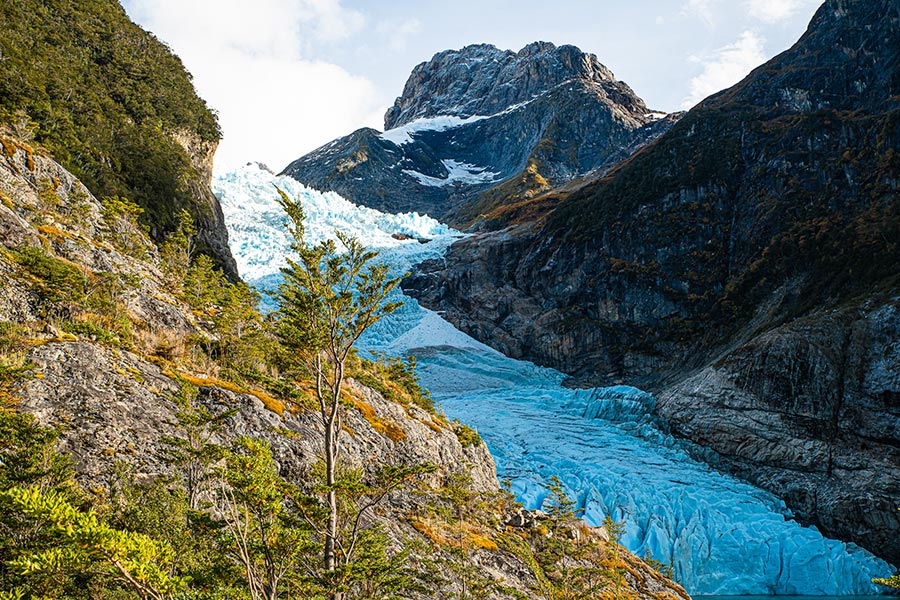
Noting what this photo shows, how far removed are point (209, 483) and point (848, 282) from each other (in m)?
53.3

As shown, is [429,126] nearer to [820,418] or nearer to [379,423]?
[820,418]

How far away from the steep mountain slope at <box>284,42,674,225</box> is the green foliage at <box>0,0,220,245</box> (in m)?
96.8

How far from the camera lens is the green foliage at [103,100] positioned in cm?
2289

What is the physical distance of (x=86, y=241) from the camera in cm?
1514

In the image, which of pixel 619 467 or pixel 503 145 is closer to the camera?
pixel 619 467

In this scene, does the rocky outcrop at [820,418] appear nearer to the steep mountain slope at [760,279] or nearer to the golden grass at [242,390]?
the steep mountain slope at [760,279]

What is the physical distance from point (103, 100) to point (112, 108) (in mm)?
671

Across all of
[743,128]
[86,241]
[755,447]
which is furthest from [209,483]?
[743,128]

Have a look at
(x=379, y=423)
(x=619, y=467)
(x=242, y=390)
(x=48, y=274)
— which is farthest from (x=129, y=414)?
(x=619, y=467)

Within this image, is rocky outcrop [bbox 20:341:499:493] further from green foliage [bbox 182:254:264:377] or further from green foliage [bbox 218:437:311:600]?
green foliage [bbox 218:437:311:600]

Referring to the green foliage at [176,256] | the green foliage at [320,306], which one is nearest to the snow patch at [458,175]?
the green foliage at [176,256]

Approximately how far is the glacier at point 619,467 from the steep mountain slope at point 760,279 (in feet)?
11.0

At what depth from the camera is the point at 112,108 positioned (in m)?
30.7

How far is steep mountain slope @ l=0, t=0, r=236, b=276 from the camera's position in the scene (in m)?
23.1
